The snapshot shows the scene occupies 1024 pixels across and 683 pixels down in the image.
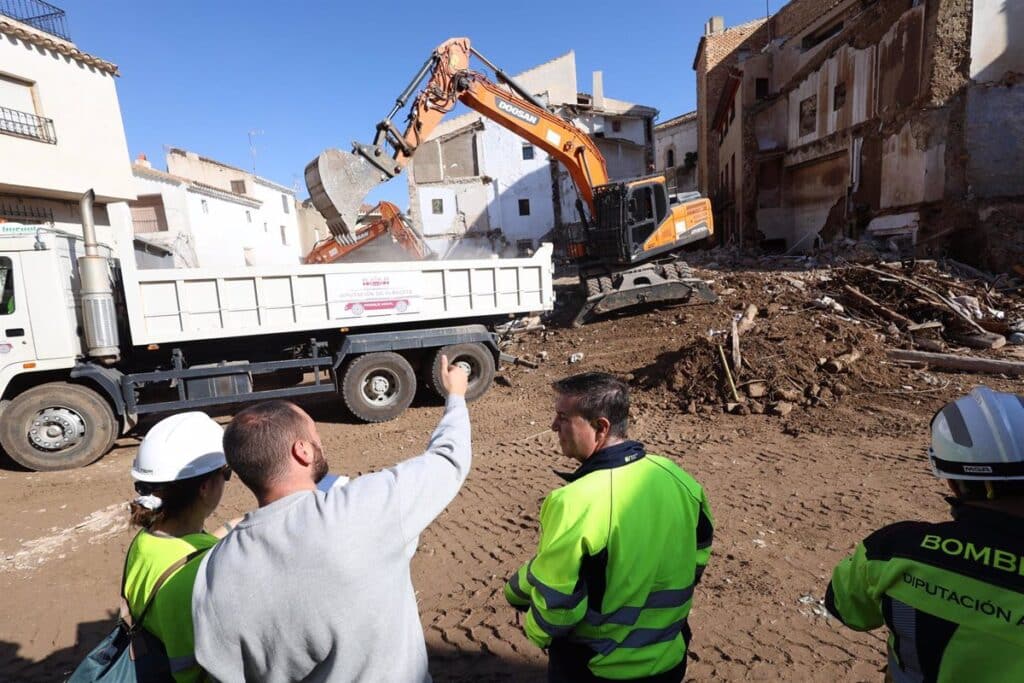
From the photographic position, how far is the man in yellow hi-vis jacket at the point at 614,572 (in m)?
1.51

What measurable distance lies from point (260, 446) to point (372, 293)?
6104 mm

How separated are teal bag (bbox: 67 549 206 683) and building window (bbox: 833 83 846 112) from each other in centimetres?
2017

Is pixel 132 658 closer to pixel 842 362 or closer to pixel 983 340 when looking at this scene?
pixel 842 362

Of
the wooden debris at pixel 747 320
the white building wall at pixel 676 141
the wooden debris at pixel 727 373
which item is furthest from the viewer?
the white building wall at pixel 676 141

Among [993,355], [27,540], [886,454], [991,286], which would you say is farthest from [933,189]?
[27,540]

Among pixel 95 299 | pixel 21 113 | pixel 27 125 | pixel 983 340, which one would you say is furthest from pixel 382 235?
pixel 983 340

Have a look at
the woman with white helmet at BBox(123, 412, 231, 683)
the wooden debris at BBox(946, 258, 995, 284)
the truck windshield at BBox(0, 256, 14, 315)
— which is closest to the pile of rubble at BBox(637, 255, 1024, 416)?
the wooden debris at BBox(946, 258, 995, 284)

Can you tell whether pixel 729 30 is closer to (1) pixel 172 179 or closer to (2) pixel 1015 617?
(1) pixel 172 179

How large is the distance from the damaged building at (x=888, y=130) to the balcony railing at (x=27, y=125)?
2095cm

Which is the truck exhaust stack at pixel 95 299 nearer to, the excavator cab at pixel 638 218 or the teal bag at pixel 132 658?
the teal bag at pixel 132 658

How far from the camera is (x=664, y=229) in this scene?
36.5ft

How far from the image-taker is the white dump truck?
5.88 meters

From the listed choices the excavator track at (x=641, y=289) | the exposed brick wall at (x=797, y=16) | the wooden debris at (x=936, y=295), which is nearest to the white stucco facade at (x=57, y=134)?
the excavator track at (x=641, y=289)

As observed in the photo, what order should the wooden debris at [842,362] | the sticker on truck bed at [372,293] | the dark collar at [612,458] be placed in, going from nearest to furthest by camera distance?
the dark collar at [612,458] → the wooden debris at [842,362] → the sticker on truck bed at [372,293]
